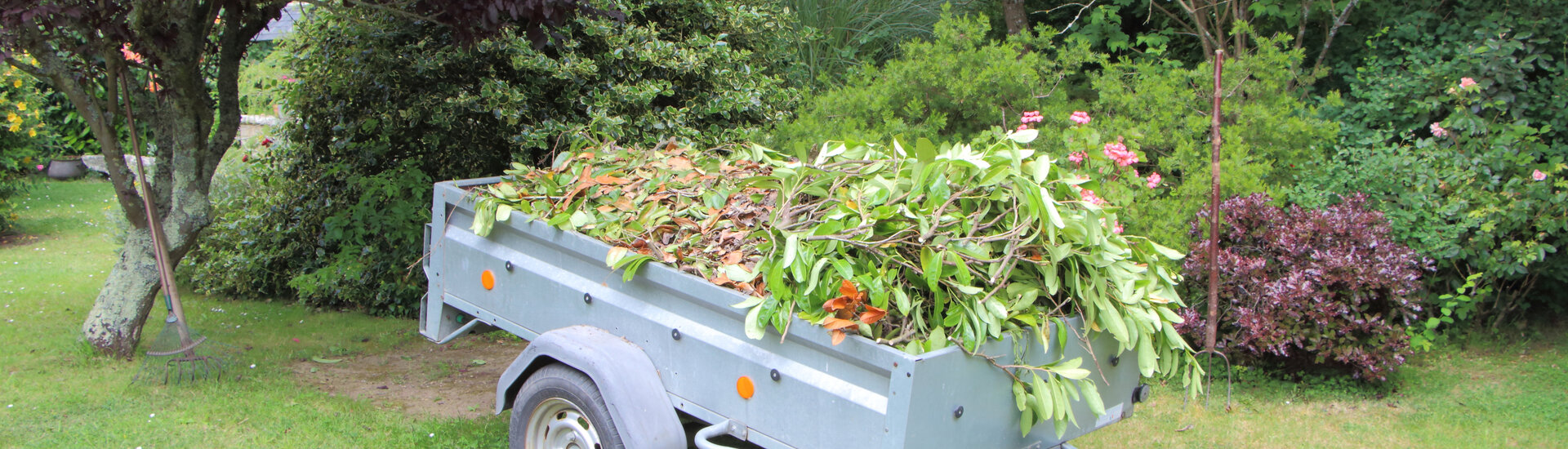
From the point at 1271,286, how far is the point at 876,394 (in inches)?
127

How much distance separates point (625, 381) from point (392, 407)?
7.43 feet

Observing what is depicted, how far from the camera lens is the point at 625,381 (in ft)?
9.78

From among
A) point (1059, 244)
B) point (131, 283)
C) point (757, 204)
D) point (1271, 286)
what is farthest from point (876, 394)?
Answer: point (131, 283)

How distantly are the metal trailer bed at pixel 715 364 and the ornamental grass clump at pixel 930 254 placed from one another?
0.07 metres

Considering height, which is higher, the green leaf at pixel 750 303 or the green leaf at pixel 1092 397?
the green leaf at pixel 750 303

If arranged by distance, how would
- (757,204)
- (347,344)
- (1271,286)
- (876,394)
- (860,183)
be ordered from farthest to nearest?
(347,344) < (1271,286) < (757,204) < (860,183) < (876,394)

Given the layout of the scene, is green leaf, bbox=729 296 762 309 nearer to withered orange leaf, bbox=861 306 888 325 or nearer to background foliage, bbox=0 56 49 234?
withered orange leaf, bbox=861 306 888 325

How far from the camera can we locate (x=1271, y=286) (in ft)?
16.1

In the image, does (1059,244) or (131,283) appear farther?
(131,283)

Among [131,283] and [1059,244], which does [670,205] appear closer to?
[1059,244]

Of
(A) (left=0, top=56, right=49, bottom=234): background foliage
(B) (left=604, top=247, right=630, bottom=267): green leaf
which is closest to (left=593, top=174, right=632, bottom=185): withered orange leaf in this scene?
(B) (left=604, top=247, right=630, bottom=267): green leaf

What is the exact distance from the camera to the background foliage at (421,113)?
5.46 meters

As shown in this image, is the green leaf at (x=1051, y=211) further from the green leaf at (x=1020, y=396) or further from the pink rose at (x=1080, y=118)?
the pink rose at (x=1080, y=118)

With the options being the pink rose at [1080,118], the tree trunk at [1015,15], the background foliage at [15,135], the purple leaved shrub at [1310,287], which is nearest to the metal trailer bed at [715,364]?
the purple leaved shrub at [1310,287]
